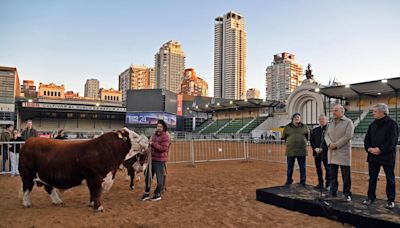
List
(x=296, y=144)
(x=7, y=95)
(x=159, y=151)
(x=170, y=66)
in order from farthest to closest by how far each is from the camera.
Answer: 1. (x=170, y=66)
2. (x=7, y=95)
3. (x=296, y=144)
4. (x=159, y=151)

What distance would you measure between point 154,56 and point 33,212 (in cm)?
14867

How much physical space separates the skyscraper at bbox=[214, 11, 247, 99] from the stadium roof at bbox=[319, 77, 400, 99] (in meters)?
84.2

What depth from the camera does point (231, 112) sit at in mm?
51344

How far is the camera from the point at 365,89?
27.1 m

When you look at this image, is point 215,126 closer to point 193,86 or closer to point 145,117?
point 145,117

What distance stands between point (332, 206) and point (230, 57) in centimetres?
11208

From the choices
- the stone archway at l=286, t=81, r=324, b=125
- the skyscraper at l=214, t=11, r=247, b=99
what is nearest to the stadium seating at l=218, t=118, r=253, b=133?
the stone archway at l=286, t=81, r=324, b=125

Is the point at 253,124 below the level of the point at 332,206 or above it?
above

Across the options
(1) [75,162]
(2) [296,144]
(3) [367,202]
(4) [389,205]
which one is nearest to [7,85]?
(1) [75,162]

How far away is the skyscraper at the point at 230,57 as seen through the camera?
11319 centimetres

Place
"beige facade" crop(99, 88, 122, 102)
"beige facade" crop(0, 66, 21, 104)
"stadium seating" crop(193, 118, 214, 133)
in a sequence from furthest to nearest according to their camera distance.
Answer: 1. "beige facade" crop(99, 88, 122, 102)
2. "stadium seating" crop(193, 118, 214, 133)
3. "beige facade" crop(0, 66, 21, 104)

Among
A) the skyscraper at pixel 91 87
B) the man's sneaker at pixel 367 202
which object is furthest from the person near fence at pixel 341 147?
the skyscraper at pixel 91 87

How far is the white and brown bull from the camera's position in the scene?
4.58m

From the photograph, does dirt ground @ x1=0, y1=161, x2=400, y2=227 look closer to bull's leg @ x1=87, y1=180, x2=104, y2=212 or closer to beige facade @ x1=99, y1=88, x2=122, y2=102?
bull's leg @ x1=87, y1=180, x2=104, y2=212
